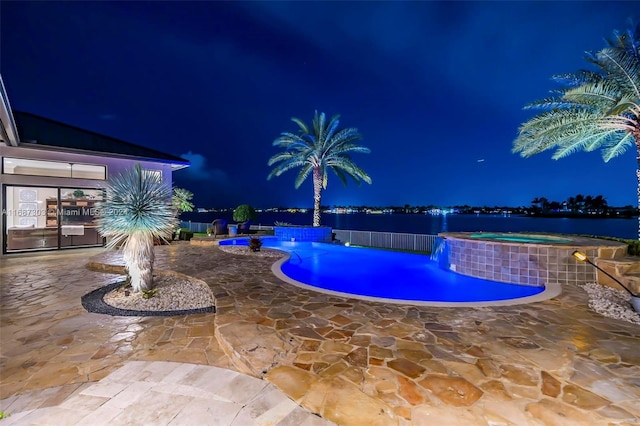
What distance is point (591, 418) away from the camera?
6.59 ft

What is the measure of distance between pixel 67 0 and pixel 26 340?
57.1 feet

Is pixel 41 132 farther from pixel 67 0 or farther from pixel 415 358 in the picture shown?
pixel 415 358

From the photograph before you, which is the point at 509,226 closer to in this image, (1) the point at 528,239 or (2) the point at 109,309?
(1) the point at 528,239

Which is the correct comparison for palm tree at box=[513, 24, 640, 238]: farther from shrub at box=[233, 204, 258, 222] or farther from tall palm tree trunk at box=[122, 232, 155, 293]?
shrub at box=[233, 204, 258, 222]

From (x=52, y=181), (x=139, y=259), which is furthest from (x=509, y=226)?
(x=52, y=181)

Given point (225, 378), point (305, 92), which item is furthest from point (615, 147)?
point (305, 92)

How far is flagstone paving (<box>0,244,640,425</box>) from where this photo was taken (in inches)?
85.9

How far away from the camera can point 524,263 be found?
6.09m

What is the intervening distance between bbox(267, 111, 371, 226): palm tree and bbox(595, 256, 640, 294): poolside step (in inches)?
423

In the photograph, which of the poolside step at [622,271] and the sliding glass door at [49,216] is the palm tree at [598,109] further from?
the sliding glass door at [49,216]

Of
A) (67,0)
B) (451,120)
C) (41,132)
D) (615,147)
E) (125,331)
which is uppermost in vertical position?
(451,120)

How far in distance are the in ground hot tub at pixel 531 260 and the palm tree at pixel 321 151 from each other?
8.84 meters

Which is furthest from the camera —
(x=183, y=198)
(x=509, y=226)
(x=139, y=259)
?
(x=509, y=226)

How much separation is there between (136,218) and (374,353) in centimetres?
498
